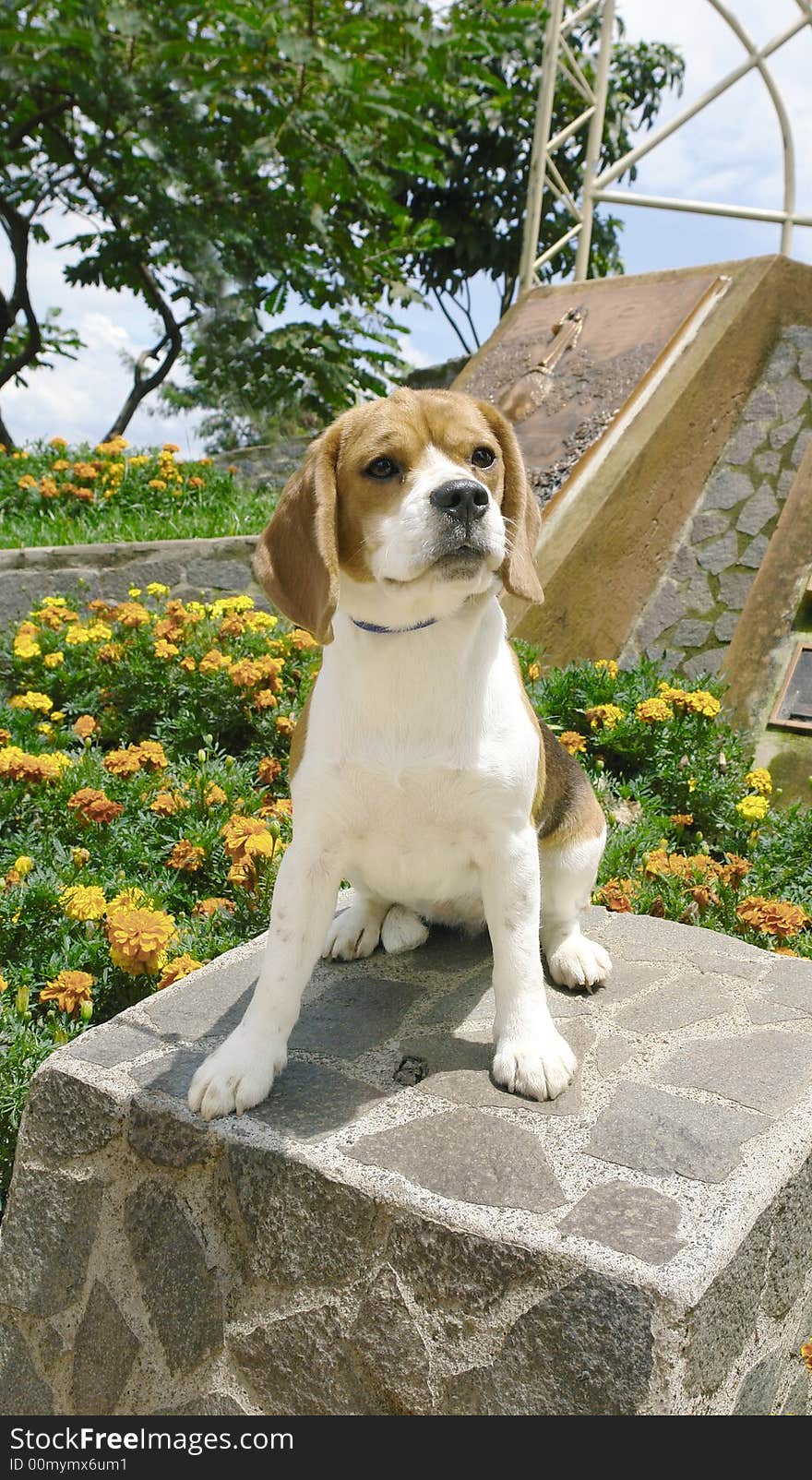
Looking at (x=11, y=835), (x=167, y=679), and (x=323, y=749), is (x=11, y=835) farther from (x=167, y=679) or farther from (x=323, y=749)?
(x=323, y=749)

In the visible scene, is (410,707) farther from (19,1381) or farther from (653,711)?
(653,711)

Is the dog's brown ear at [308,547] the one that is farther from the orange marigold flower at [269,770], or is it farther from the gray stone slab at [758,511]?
the gray stone slab at [758,511]

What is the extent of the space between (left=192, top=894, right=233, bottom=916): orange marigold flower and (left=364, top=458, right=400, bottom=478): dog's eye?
2038mm

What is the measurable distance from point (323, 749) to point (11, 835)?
2293mm

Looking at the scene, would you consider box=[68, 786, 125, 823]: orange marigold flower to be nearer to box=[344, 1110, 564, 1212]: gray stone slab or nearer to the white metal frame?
box=[344, 1110, 564, 1212]: gray stone slab

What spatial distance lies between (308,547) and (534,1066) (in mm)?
1290

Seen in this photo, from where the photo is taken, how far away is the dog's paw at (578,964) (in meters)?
3.24

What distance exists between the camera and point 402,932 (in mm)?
3453

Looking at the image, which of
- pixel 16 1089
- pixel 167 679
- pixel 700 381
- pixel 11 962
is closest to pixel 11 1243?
pixel 16 1089

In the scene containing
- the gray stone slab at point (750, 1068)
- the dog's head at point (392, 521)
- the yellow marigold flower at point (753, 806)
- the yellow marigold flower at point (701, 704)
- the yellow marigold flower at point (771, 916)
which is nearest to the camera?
the dog's head at point (392, 521)

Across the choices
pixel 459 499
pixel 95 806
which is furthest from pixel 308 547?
pixel 95 806

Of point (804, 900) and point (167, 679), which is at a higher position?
point (167, 679)

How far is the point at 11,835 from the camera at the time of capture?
4395 mm

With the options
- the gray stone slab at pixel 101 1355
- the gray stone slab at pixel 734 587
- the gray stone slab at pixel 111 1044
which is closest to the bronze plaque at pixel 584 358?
the gray stone slab at pixel 734 587
